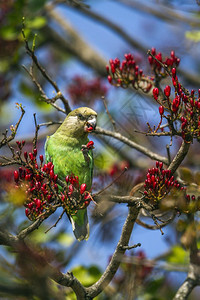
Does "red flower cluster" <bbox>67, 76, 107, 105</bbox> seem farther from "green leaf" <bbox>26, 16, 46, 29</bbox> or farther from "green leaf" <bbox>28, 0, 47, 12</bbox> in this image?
"green leaf" <bbox>28, 0, 47, 12</bbox>

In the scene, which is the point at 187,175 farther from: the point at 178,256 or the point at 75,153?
the point at 75,153

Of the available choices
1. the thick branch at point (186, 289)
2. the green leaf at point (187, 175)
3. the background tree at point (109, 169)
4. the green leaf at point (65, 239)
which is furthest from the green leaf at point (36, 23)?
the thick branch at point (186, 289)

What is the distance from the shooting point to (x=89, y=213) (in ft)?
15.6

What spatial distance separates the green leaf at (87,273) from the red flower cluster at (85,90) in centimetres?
273

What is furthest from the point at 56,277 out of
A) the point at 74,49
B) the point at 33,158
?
the point at 74,49

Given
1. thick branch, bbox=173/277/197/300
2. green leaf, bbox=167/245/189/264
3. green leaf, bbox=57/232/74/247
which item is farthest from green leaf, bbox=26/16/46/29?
thick branch, bbox=173/277/197/300

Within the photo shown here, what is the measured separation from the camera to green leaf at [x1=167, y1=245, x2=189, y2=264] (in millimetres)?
4332

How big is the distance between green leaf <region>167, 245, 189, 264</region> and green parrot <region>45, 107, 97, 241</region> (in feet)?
3.07

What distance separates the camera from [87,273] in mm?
4277

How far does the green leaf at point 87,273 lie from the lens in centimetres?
418

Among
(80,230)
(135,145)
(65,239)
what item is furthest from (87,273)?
(135,145)

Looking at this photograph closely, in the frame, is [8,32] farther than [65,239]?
No

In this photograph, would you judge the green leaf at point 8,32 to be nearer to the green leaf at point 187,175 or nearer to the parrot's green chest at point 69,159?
the parrot's green chest at point 69,159

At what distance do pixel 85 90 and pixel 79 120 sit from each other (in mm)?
1814
